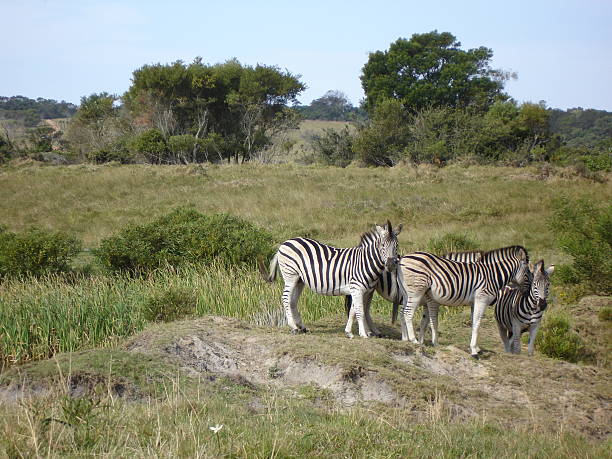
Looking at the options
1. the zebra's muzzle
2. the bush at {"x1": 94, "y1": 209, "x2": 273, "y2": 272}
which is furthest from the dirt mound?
the bush at {"x1": 94, "y1": 209, "x2": 273, "y2": 272}

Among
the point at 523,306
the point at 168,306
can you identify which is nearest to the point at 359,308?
the point at 523,306

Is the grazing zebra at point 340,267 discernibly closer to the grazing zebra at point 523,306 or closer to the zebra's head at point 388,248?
the zebra's head at point 388,248

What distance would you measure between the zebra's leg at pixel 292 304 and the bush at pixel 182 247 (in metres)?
5.31

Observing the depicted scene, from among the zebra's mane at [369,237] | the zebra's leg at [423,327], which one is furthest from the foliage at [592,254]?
the zebra's mane at [369,237]

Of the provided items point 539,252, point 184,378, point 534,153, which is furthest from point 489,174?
point 184,378

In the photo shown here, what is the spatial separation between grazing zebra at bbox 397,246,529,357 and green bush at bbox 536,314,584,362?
4.96 feet

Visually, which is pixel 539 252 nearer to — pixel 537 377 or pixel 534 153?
pixel 537 377

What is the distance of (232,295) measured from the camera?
40.8ft

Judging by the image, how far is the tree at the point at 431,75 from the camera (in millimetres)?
53250

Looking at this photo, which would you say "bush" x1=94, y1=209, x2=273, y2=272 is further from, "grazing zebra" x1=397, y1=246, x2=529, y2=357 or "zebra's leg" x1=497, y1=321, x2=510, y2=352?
"zebra's leg" x1=497, y1=321, x2=510, y2=352

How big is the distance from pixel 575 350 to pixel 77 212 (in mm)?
21603

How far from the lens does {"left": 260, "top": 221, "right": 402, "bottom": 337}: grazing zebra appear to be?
937 cm

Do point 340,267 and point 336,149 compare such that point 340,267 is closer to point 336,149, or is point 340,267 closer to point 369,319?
point 369,319

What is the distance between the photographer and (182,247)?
16156 mm
